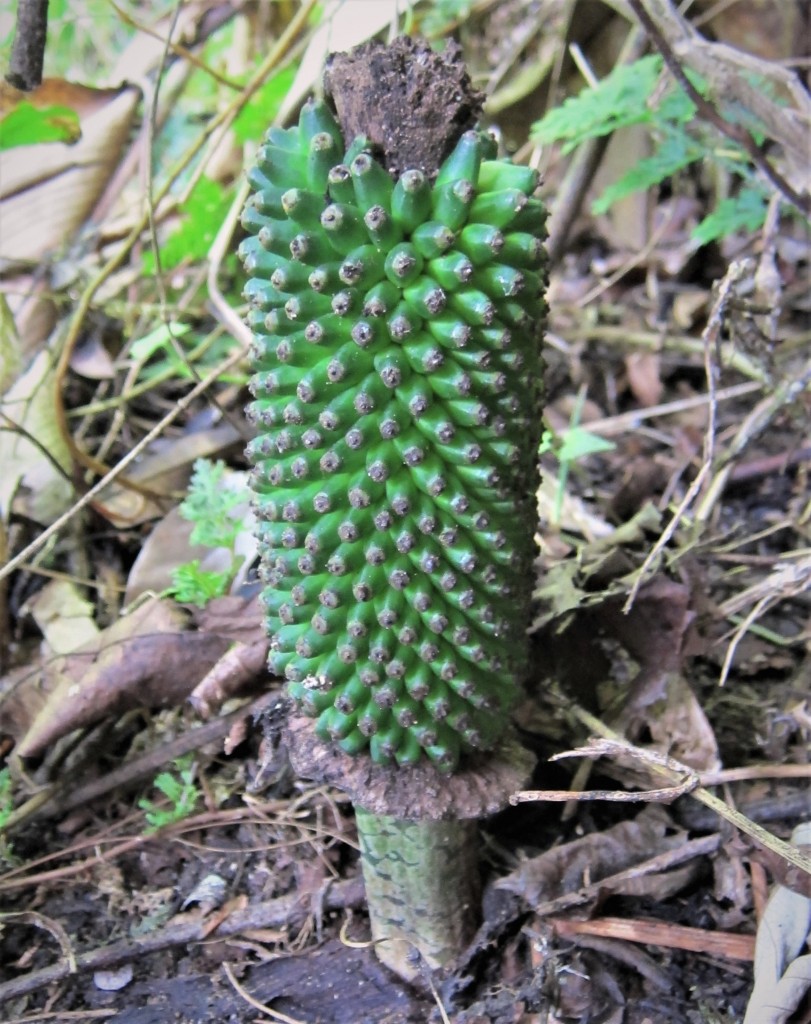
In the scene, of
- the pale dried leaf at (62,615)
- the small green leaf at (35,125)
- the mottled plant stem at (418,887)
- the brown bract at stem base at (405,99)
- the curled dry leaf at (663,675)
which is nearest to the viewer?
the brown bract at stem base at (405,99)

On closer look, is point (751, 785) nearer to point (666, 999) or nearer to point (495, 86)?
point (666, 999)

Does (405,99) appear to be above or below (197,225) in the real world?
below

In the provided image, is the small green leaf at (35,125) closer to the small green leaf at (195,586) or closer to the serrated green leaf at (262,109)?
the serrated green leaf at (262,109)

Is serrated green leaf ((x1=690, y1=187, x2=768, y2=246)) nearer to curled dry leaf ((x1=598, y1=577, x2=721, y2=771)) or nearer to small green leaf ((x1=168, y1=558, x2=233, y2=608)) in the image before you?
curled dry leaf ((x1=598, y1=577, x2=721, y2=771))

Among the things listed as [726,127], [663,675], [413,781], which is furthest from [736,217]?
[413,781]

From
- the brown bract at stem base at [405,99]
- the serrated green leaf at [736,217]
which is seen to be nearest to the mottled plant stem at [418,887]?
the brown bract at stem base at [405,99]

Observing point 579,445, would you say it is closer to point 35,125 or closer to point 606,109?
point 606,109

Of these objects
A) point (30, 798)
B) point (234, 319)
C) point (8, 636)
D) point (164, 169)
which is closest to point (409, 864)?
point (30, 798)
